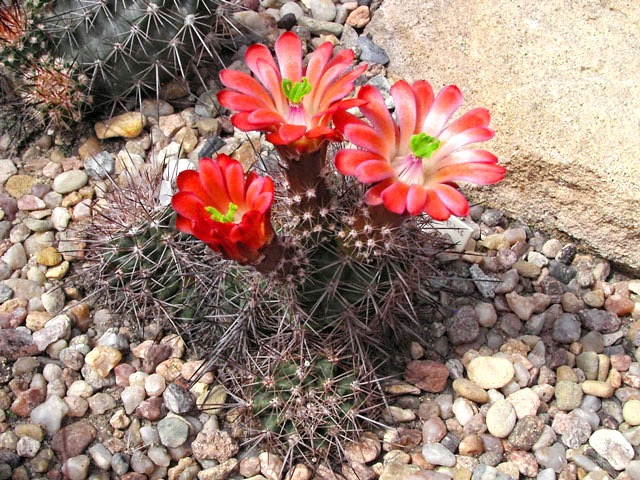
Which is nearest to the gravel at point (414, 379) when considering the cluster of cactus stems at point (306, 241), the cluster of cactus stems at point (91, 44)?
the cluster of cactus stems at point (306, 241)

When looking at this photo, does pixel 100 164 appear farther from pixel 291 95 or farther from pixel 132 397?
pixel 291 95

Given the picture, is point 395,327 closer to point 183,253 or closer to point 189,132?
point 183,253

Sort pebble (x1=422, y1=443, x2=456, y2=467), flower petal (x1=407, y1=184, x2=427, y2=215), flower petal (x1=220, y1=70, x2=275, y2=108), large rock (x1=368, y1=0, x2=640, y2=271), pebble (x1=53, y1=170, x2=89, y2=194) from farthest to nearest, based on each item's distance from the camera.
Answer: pebble (x1=53, y1=170, x2=89, y2=194) → large rock (x1=368, y1=0, x2=640, y2=271) → pebble (x1=422, y1=443, x2=456, y2=467) → flower petal (x1=220, y1=70, x2=275, y2=108) → flower petal (x1=407, y1=184, x2=427, y2=215)

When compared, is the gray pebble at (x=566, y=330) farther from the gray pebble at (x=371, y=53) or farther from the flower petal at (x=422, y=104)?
the gray pebble at (x=371, y=53)

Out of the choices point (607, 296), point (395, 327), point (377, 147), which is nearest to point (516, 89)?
point (607, 296)

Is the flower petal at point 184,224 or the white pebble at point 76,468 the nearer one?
the flower petal at point 184,224

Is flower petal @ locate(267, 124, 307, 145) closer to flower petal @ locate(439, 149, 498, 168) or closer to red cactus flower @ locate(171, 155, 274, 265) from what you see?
red cactus flower @ locate(171, 155, 274, 265)

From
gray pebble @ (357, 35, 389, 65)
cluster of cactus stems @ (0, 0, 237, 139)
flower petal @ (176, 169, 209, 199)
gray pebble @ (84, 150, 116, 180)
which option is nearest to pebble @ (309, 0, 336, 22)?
gray pebble @ (357, 35, 389, 65)

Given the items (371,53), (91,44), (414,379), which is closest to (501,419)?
(414,379)

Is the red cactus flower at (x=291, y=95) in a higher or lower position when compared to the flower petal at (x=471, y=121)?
higher
